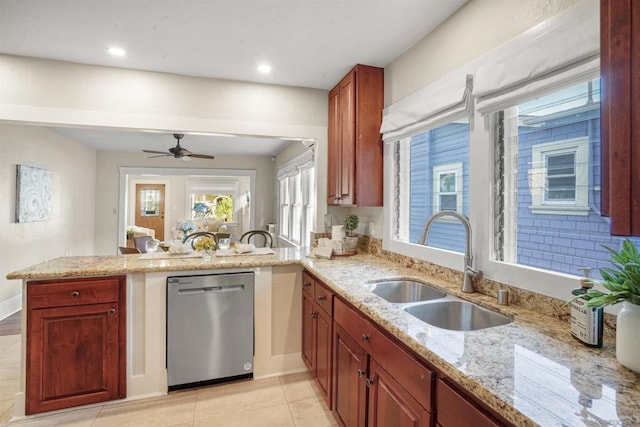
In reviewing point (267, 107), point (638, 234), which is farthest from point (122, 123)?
point (638, 234)

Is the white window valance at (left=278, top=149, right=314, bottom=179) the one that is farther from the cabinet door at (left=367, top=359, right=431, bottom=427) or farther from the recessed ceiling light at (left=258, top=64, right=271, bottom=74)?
the cabinet door at (left=367, top=359, right=431, bottom=427)

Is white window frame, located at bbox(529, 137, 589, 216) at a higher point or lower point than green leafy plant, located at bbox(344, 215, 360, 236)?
higher

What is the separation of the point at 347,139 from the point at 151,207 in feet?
27.4

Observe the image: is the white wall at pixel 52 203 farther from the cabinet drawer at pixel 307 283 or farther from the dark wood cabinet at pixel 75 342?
the cabinet drawer at pixel 307 283

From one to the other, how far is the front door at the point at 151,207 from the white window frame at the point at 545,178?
31.5ft

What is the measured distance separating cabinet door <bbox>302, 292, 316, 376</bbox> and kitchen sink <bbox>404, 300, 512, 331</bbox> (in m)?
0.98

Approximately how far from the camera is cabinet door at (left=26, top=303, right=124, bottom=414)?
2.02 metres

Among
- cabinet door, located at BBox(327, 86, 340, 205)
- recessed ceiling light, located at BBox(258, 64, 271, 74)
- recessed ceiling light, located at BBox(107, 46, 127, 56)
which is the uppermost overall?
A: recessed ceiling light, located at BBox(258, 64, 271, 74)

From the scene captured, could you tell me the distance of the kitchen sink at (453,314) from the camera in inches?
58.5

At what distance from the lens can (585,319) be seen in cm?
103

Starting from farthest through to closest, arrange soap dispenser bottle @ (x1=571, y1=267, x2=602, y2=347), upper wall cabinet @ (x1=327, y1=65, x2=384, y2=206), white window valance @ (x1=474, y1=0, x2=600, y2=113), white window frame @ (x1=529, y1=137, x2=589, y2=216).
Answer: upper wall cabinet @ (x1=327, y1=65, x2=384, y2=206) < white window frame @ (x1=529, y1=137, x2=589, y2=216) < white window valance @ (x1=474, y1=0, x2=600, y2=113) < soap dispenser bottle @ (x1=571, y1=267, x2=602, y2=347)

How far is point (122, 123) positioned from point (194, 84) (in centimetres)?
66

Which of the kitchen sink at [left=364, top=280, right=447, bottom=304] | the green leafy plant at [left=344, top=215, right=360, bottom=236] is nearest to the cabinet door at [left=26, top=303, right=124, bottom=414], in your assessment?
the kitchen sink at [left=364, top=280, right=447, bottom=304]

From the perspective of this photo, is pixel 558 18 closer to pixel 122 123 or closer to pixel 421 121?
pixel 421 121
